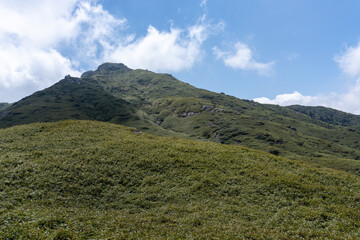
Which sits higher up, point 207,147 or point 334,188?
point 207,147

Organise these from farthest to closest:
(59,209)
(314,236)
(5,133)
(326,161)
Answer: (326,161) < (5,133) < (59,209) < (314,236)

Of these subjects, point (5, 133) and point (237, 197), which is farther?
point (5, 133)

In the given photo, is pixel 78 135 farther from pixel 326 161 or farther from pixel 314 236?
pixel 326 161

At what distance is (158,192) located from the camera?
2719 centimetres

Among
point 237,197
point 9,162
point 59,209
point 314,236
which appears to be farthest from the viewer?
point 9,162

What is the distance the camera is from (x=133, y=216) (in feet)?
70.2

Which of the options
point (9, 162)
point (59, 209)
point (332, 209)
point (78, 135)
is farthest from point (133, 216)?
point (78, 135)

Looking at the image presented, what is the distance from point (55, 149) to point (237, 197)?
30.9m

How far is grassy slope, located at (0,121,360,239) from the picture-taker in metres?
18.6

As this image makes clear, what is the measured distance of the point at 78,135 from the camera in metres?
41.6

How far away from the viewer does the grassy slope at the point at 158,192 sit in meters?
18.6

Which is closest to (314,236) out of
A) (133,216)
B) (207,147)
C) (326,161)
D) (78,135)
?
(133,216)

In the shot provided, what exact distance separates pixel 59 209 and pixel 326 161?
200407mm

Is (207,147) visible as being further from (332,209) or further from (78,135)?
(78,135)
